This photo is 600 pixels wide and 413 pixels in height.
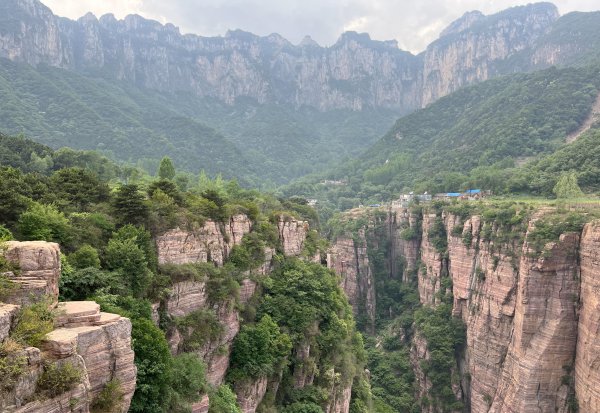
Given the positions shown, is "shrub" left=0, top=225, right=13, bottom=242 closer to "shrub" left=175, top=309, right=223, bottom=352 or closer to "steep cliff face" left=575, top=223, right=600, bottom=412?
"shrub" left=175, top=309, right=223, bottom=352

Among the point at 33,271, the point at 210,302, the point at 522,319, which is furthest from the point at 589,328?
the point at 33,271

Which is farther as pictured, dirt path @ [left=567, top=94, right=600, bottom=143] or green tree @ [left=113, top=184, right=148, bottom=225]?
dirt path @ [left=567, top=94, right=600, bottom=143]

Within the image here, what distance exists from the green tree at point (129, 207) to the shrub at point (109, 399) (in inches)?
425

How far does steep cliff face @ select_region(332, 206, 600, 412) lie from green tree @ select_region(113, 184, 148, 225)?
1207 inches

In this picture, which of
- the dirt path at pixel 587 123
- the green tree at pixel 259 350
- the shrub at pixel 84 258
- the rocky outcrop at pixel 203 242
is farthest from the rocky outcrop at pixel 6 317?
the dirt path at pixel 587 123

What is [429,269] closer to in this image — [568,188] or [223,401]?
[568,188]

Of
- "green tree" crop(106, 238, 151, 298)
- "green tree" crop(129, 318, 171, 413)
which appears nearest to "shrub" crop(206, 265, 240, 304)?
"green tree" crop(106, 238, 151, 298)

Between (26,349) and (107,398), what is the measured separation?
338 centimetres

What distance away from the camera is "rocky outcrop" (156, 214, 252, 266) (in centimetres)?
2155

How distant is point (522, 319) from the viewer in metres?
34.3

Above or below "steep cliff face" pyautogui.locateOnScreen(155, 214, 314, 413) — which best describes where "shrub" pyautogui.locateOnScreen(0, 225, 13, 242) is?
above

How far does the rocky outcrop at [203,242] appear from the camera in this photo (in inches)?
848

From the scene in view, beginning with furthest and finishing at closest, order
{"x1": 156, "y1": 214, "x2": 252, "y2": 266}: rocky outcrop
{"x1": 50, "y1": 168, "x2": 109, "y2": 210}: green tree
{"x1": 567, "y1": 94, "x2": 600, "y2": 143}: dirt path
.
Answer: {"x1": 567, "y1": 94, "x2": 600, "y2": 143}: dirt path < {"x1": 50, "y1": 168, "x2": 109, "y2": 210}: green tree < {"x1": 156, "y1": 214, "x2": 252, "y2": 266}: rocky outcrop

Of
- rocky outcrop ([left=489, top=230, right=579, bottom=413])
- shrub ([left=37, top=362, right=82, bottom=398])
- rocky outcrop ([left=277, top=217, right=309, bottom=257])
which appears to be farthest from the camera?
rocky outcrop ([left=277, top=217, right=309, bottom=257])
